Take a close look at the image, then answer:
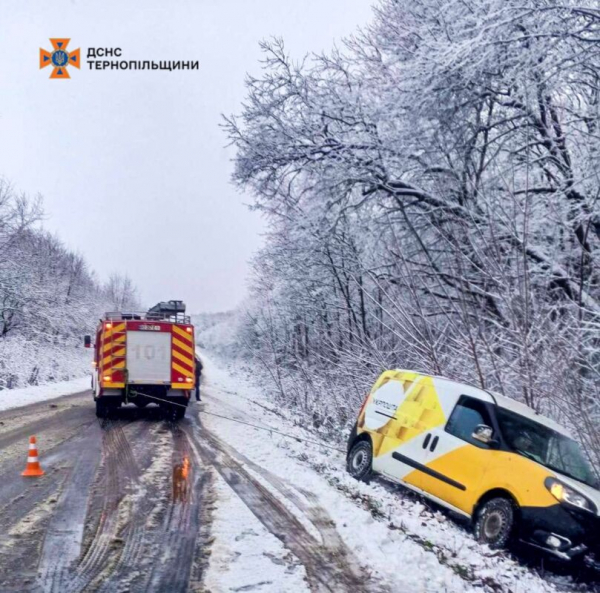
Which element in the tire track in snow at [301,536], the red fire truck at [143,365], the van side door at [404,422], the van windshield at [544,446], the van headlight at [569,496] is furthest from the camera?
the red fire truck at [143,365]

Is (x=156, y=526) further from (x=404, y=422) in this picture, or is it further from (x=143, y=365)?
(x=143, y=365)

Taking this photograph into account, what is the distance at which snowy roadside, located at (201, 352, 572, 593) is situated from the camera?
522 centimetres

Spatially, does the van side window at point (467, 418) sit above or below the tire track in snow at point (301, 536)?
above

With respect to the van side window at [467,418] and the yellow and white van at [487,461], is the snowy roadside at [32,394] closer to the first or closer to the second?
the yellow and white van at [487,461]

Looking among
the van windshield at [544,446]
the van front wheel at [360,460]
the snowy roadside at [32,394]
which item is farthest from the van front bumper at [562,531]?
the snowy roadside at [32,394]

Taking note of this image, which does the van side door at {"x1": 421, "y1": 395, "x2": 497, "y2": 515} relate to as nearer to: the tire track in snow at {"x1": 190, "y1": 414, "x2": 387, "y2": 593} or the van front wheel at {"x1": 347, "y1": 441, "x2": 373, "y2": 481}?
the van front wheel at {"x1": 347, "y1": 441, "x2": 373, "y2": 481}

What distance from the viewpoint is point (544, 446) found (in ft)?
23.4

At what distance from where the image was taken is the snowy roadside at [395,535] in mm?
5223

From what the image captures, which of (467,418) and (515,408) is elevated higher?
(515,408)

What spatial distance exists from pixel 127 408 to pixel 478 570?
1453cm

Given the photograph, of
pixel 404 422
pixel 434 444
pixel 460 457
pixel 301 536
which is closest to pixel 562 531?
pixel 460 457

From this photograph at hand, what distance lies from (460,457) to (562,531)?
1.54 metres

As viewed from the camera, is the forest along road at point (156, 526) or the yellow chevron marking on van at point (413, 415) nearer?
the forest along road at point (156, 526)

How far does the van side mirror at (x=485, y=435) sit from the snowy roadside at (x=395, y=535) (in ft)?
3.69
